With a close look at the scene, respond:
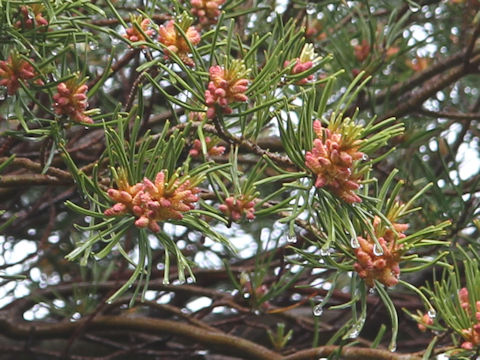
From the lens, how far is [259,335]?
1.41 meters

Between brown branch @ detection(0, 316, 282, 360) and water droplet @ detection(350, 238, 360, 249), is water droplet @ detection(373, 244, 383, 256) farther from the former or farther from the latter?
brown branch @ detection(0, 316, 282, 360)

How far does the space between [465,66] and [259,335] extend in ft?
1.96

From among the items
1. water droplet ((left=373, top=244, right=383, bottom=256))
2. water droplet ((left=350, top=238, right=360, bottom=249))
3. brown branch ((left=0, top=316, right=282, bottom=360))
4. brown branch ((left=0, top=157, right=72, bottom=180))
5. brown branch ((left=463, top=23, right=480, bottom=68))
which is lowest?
brown branch ((left=0, top=316, right=282, bottom=360))

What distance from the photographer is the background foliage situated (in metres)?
0.66

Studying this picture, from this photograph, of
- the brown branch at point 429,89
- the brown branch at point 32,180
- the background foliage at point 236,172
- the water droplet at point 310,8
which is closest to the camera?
the background foliage at point 236,172

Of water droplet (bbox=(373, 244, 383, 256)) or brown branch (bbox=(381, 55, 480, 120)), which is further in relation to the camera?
brown branch (bbox=(381, 55, 480, 120))

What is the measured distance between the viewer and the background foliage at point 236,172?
0.66 m

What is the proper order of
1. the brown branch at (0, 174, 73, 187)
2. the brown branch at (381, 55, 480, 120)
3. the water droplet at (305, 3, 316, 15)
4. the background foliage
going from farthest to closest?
1. the brown branch at (381, 55, 480, 120)
2. the water droplet at (305, 3, 316, 15)
3. the brown branch at (0, 174, 73, 187)
4. the background foliage

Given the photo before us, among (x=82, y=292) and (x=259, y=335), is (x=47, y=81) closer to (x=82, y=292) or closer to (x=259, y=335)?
(x=82, y=292)

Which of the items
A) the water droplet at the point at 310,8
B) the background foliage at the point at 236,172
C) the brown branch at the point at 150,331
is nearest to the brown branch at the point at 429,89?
the background foliage at the point at 236,172

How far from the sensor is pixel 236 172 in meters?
0.67

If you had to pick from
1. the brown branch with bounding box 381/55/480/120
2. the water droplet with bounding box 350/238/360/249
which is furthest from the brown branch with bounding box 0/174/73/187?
the brown branch with bounding box 381/55/480/120

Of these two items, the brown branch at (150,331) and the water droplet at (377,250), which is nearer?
the water droplet at (377,250)

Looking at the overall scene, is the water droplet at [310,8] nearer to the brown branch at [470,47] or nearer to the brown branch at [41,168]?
the brown branch at [470,47]
